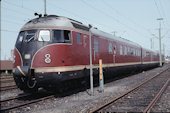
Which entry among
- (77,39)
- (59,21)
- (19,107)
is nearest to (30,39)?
(59,21)

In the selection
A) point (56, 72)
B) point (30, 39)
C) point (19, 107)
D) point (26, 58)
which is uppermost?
point (30, 39)

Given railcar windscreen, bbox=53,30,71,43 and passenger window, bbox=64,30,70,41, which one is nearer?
railcar windscreen, bbox=53,30,71,43

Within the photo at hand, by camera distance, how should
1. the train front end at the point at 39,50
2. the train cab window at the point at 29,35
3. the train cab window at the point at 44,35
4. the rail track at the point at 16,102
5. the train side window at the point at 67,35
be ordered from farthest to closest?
the train side window at the point at 67,35 < the train cab window at the point at 29,35 < the train cab window at the point at 44,35 < the train front end at the point at 39,50 < the rail track at the point at 16,102

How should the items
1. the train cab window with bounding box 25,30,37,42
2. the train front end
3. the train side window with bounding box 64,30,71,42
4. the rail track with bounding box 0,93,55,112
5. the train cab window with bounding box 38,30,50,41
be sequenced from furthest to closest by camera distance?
the train side window with bounding box 64,30,71,42, the train cab window with bounding box 25,30,37,42, the train cab window with bounding box 38,30,50,41, the train front end, the rail track with bounding box 0,93,55,112

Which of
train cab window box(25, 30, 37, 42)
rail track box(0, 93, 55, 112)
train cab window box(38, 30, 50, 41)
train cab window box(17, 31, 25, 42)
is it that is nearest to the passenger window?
train cab window box(38, 30, 50, 41)

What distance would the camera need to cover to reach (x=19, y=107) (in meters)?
7.46

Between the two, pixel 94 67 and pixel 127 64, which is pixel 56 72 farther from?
pixel 127 64

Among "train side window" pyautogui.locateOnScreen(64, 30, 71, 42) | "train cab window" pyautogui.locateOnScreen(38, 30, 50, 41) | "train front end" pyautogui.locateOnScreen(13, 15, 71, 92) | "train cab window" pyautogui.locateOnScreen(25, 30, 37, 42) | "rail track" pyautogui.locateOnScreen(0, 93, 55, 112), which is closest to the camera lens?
"rail track" pyautogui.locateOnScreen(0, 93, 55, 112)

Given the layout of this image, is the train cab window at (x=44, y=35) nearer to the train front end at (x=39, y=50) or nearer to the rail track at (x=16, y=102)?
the train front end at (x=39, y=50)

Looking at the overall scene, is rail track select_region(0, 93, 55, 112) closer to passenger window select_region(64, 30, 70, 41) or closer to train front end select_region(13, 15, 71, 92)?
train front end select_region(13, 15, 71, 92)

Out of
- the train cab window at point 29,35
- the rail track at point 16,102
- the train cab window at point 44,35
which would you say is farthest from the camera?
the train cab window at point 29,35

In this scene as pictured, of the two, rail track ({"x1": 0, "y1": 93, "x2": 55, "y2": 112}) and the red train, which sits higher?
the red train

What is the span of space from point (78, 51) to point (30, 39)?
2.53m

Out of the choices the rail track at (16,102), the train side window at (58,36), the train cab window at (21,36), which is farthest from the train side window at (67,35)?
the rail track at (16,102)
